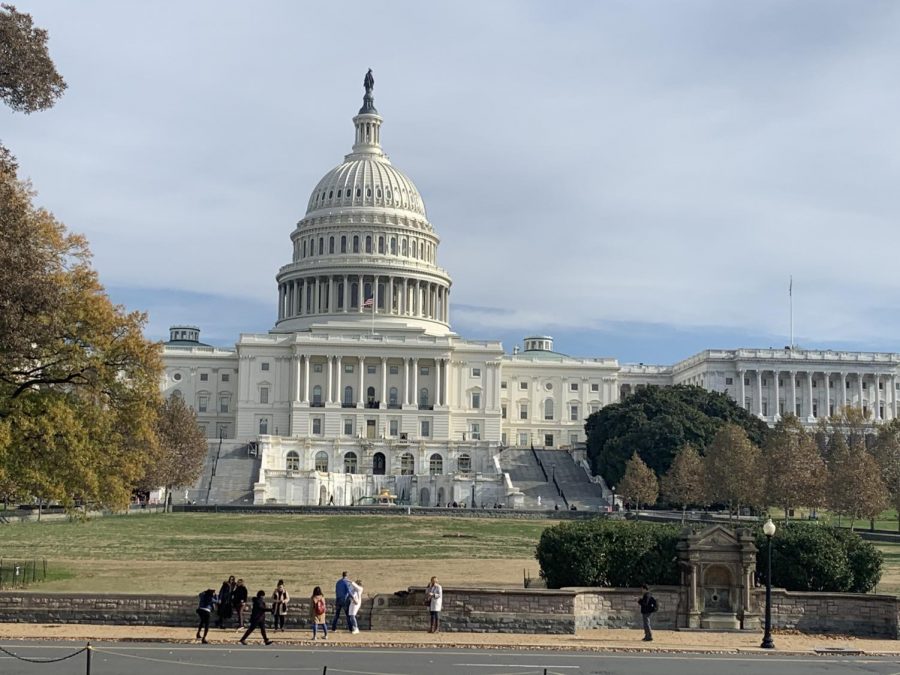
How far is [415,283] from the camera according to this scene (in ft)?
525

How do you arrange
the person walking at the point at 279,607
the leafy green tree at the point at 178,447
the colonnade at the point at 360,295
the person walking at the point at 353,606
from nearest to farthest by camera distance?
the person walking at the point at 353,606
the person walking at the point at 279,607
the leafy green tree at the point at 178,447
the colonnade at the point at 360,295

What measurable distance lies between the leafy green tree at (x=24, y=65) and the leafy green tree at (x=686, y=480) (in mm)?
69478

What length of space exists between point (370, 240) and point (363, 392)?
991 inches

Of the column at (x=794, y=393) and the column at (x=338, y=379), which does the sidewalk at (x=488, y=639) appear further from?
the column at (x=794, y=393)

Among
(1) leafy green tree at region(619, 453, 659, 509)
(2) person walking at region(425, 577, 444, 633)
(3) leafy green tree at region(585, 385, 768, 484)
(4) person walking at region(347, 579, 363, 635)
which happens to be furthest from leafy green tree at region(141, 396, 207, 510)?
(2) person walking at region(425, 577, 444, 633)

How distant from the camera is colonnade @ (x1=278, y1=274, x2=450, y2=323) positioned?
157m

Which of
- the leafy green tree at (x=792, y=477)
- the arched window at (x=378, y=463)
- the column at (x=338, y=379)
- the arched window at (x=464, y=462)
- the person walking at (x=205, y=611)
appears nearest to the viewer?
the person walking at (x=205, y=611)

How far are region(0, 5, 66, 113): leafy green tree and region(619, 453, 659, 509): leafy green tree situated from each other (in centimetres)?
7544

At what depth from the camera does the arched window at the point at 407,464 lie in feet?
423

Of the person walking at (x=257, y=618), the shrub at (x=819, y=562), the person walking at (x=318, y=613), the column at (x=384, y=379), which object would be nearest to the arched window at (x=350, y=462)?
the column at (x=384, y=379)

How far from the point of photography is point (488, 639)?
3125cm

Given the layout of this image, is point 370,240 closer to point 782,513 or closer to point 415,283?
point 415,283

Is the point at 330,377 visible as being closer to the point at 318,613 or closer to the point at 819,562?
the point at 819,562

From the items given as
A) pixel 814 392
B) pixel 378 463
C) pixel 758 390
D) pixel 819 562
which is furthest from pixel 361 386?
pixel 819 562
